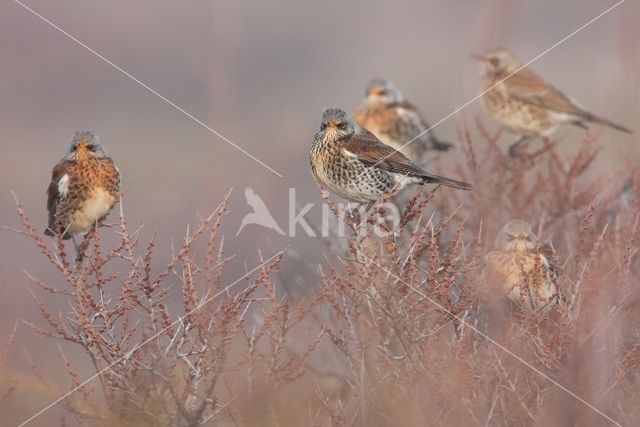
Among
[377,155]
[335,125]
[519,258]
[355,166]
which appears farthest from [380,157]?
[519,258]

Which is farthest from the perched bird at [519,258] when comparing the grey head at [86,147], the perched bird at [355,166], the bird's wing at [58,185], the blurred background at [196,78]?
the blurred background at [196,78]

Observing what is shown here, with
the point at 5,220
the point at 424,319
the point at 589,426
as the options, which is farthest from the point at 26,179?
the point at 589,426

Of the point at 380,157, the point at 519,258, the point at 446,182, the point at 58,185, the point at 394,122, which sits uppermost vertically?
the point at 394,122

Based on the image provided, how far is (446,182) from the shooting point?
8.27 meters

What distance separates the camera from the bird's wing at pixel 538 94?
1207cm

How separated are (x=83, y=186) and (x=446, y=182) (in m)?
2.26

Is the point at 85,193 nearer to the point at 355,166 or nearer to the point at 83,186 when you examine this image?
the point at 83,186

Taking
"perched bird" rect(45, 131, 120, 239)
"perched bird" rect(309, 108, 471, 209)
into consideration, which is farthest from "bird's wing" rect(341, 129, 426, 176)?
"perched bird" rect(45, 131, 120, 239)

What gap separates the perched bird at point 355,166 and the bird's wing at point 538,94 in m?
3.65

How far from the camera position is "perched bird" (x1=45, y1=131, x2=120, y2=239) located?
25.8ft

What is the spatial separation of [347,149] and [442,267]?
82.0 inches

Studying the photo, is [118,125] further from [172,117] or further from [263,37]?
[263,37]

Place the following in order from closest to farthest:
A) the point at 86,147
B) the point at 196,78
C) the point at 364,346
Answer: the point at 364,346
the point at 86,147
the point at 196,78

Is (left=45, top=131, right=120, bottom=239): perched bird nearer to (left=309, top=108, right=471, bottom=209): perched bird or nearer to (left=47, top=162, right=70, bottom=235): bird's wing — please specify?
(left=47, top=162, right=70, bottom=235): bird's wing
